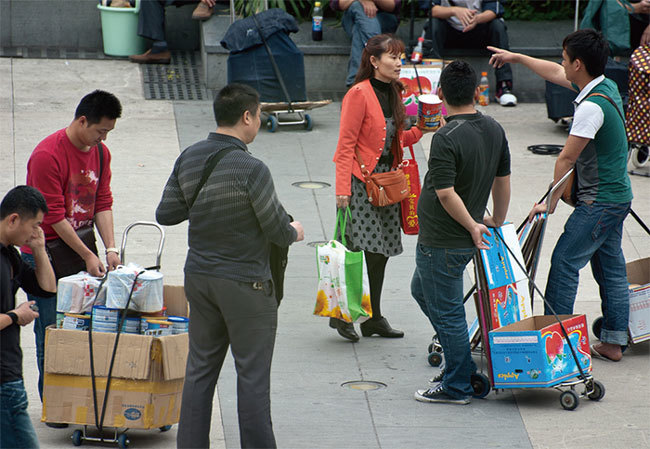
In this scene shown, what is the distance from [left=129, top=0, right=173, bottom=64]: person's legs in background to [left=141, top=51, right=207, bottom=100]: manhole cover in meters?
0.13

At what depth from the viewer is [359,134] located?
650 centimetres

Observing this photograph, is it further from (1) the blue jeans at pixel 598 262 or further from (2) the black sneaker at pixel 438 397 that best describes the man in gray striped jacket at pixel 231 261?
(1) the blue jeans at pixel 598 262

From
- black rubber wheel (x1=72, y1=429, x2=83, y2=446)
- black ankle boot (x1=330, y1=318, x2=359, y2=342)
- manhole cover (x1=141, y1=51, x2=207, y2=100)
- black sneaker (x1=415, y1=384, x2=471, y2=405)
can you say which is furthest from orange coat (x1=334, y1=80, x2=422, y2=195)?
manhole cover (x1=141, y1=51, x2=207, y2=100)

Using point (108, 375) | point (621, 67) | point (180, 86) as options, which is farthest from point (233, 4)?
point (108, 375)

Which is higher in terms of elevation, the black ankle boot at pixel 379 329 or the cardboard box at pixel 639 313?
the cardboard box at pixel 639 313

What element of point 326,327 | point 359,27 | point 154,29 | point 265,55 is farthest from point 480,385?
point 154,29

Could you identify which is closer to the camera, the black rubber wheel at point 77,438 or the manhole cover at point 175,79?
the black rubber wheel at point 77,438

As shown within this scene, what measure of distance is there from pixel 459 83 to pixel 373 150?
1.14 metres

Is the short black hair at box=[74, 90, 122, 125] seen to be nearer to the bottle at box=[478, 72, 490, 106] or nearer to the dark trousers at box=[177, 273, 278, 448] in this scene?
the dark trousers at box=[177, 273, 278, 448]

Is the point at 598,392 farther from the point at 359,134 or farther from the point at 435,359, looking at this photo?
the point at 359,134

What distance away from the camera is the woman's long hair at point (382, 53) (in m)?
6.37

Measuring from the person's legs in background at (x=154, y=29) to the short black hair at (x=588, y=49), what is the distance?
7.84 m

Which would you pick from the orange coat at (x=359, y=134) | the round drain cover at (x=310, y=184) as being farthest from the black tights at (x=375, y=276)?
the round drain cover at (x=310, y=184)

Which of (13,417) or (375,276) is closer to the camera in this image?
(13,417)
